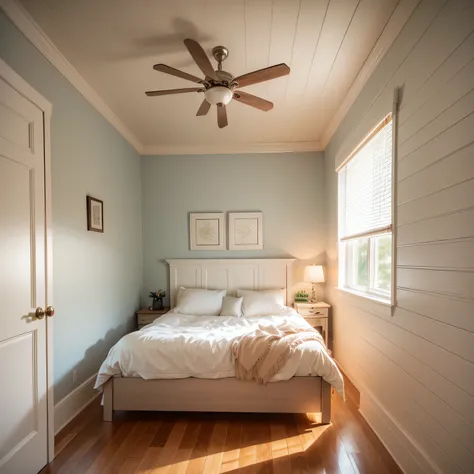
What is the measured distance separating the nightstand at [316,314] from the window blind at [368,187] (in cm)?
98

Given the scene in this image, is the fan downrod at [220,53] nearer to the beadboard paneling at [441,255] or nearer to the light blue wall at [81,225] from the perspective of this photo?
the light blue wall at [81,225]

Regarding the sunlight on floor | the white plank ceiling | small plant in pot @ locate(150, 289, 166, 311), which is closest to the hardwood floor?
the sunlight on floor

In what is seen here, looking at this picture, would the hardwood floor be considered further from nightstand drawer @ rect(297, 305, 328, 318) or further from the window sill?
nightstand drawer @ rect(297, 305, 328, 318)

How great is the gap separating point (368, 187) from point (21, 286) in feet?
8.98

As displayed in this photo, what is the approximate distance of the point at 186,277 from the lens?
15.8 feet

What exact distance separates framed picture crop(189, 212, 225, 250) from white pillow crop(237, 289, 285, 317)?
33.1 inches

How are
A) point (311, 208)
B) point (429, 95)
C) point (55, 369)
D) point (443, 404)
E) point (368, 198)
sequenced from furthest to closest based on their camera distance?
1. point (311, 208)
2. point (368, 198)
3. point (55, 369)
4. point (429, 95)
5. point (443, 404)

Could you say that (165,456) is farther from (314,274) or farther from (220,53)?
(220,53)

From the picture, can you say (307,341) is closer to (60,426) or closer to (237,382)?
(237,382)

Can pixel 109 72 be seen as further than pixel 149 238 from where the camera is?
No

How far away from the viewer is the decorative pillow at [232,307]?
13.7ft

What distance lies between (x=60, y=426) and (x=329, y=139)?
411 cm

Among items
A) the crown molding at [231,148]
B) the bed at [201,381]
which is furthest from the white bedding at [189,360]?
the crown molding at [231,148]

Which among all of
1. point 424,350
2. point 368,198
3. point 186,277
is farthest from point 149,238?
point 424,350
